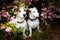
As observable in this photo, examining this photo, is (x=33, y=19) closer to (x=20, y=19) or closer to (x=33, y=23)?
(x=33, y=23)

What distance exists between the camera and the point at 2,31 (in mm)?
3104

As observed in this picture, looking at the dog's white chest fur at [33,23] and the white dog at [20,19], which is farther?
the dog's white chest fur at [33,23]

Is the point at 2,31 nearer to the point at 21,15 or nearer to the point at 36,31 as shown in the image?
the point at 21,15

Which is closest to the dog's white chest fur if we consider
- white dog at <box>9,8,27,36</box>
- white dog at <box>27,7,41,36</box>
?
white dog at <box>27,7,41,36</box>

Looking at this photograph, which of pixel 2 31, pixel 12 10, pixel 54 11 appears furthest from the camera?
pixel 54 11

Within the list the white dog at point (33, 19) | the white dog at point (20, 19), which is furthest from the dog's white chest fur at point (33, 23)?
the white dog at point (20, 19)

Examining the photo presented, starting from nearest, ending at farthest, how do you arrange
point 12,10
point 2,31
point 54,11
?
point 2,31 → point 12,10 → point 54,11

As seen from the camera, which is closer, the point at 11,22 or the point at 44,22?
the point at 11,22

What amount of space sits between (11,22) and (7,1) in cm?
47

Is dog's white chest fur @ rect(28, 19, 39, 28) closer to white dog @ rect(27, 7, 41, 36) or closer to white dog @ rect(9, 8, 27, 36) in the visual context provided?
white dog @ rect(27, 7, 41, 36)

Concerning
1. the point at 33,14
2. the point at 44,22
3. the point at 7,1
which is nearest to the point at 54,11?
the point at 44,22

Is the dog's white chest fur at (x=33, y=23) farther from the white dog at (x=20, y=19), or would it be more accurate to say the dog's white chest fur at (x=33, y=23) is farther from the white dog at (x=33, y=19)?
the white dog at (x=20, y=19)

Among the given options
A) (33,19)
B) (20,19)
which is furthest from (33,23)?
(20,19)

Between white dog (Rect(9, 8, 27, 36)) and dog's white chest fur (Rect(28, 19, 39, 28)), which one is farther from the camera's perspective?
dog's white chest fur (Rect(28, 19, 39, 28))
